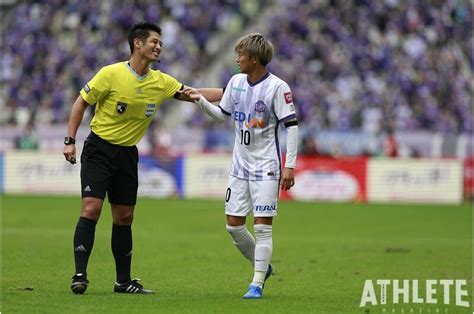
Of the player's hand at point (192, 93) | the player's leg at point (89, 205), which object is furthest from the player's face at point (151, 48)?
the player's leg at point (89, 205)

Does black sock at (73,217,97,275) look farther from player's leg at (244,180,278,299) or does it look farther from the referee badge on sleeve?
player's leg at (244,180,278,299)

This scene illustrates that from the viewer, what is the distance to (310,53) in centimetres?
3369

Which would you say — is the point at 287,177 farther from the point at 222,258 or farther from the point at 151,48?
the point at 222,258

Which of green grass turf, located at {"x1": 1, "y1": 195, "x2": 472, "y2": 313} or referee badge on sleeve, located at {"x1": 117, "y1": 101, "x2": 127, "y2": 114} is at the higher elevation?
referee badge on sleeve, located at {"x1": 117, "y1": 101, "x2": 127, "y2": 114}

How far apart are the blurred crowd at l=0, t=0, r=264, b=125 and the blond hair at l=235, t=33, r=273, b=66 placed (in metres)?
23.4

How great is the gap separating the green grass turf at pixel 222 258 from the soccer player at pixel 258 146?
2.14 ft

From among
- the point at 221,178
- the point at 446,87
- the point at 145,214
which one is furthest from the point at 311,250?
the point at 446,87

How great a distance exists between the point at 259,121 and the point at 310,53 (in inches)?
975

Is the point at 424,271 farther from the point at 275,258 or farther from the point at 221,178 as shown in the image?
the point at 221,178

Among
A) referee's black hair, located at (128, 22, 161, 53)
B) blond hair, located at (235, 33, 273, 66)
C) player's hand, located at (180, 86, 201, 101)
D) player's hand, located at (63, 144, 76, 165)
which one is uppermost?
referee's black hair, located at (128, 22, 161, 53)

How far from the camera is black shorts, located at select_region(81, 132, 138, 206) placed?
940 centimetres

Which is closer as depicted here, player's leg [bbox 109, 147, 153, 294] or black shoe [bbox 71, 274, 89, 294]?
black shoe [bbox 71, 274, 89, 294]

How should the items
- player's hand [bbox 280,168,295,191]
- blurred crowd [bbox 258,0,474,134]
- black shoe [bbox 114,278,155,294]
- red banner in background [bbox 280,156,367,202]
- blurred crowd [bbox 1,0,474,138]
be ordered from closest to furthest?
player's hand [bbox 280,168,295,191] → black shoe [bbox 114,278,155,294] → red banner in background [bbox 280,156,367,202] → blurred crowd [bbox 258,0,474,134] → blurred crowd [bbox 1,0,474,138]

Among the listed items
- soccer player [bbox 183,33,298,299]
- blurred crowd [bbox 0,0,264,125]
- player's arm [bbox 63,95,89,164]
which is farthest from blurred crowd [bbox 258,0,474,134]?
player's arm [bbox 63,95,89,164]
